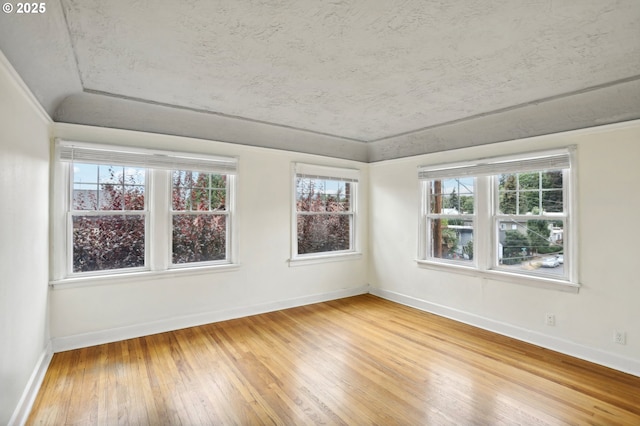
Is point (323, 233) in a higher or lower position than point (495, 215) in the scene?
lower

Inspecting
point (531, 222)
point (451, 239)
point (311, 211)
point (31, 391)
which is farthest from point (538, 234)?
point (31, 391)

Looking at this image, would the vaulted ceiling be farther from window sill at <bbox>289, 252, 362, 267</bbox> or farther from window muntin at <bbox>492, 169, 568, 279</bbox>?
window sill at <bbox>289, 252, 362, 267</bbox>

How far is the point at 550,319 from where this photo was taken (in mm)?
3336

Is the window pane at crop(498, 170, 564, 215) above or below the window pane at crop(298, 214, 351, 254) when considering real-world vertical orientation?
above

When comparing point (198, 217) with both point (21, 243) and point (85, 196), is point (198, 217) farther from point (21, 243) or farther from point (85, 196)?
point (21, 243)

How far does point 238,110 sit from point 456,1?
2.49 m

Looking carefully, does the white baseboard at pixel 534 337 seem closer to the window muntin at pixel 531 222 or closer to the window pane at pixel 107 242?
the window muntin at pixel 531 222

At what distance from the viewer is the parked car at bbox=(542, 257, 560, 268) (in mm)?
3414

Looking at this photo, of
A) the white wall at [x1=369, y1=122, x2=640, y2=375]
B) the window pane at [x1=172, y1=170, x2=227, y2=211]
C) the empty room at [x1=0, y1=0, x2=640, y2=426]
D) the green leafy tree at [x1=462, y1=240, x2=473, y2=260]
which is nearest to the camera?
the empty room at [x1=0, y1=0, x2=640, y2=426]

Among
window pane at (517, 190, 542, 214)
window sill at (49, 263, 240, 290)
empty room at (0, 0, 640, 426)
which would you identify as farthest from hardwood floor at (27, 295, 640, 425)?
window pane at (517, 190, 542, 214)

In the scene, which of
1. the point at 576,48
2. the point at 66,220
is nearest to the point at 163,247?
the point at 66,220

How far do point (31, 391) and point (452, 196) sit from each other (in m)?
4.69

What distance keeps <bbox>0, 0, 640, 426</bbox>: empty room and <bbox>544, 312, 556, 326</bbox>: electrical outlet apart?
1cm

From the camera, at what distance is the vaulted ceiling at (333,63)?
1.81 m
